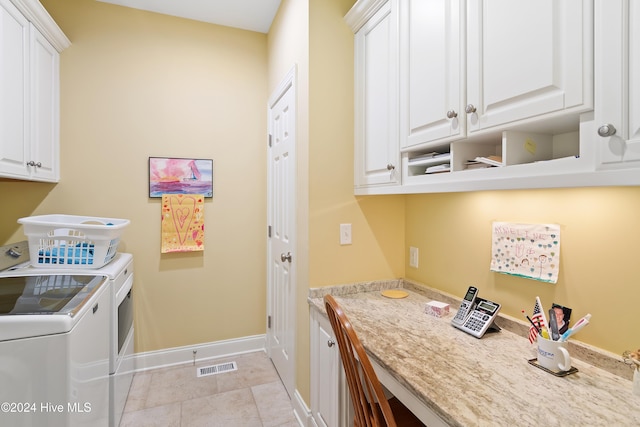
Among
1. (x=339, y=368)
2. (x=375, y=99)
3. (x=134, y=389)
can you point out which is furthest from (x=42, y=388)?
(x=375, y=99)

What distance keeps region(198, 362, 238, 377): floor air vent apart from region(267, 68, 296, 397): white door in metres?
0.33

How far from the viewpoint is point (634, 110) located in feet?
2.37

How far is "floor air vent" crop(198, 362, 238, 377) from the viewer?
99.3 inches

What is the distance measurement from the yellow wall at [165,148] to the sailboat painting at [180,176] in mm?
56

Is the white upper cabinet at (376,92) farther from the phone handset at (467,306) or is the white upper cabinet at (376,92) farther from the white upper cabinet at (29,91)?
the white upper cabinet at (29,91)

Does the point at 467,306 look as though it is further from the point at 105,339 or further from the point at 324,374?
the point at 105,339

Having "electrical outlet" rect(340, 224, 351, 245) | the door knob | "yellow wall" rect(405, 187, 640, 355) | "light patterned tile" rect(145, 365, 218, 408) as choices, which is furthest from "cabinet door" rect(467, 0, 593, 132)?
"light patterned tile" rect(145, 365, 218, 408)

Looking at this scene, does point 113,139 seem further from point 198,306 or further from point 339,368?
point 339,368

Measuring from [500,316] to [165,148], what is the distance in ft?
8.52

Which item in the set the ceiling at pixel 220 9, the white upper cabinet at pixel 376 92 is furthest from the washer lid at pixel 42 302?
the ceiling at pixel 220 9

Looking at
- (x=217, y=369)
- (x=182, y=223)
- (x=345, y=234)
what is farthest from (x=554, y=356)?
(x=182, y=223)

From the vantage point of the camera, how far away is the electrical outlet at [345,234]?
6.06 feet

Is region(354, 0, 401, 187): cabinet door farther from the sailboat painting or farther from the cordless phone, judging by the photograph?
the sailboat painting

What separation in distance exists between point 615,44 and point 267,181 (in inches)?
95.8
